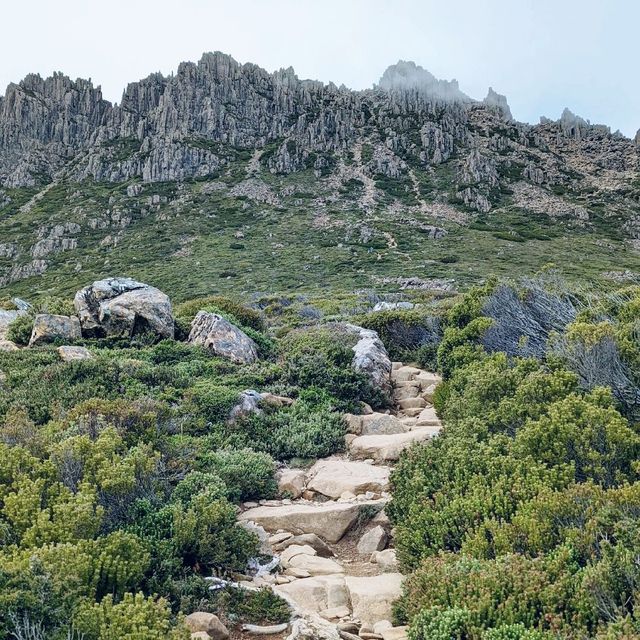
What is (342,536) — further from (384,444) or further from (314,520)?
(384,444)

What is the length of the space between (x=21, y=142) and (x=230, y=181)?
42.9 meters

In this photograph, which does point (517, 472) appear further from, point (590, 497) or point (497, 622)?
point (497, 622)

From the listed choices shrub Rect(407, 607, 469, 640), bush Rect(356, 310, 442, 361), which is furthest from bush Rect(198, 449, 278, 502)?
bush Rect(356, 310, 442, 361)

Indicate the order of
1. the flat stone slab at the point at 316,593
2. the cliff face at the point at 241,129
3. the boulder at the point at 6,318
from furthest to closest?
1. the cliff face at the point at 241,129
2. the boulder at the point at 6,318
3. the flat stone slab at the point at 316,593

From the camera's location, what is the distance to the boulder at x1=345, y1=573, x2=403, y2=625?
4.78 m

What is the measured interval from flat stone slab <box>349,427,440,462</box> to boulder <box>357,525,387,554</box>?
2.26m

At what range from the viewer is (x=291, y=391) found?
37.0 feet

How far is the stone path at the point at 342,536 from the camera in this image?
478 centimetres

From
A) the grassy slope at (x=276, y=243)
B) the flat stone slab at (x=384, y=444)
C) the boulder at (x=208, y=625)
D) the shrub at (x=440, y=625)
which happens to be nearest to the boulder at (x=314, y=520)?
the flat stone slab at (x=384, y=444)

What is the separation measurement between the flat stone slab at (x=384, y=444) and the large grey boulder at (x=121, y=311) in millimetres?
7714

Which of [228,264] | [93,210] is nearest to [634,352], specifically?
[228,264]

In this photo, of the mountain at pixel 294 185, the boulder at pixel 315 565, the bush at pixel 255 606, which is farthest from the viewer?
the mountain at pixel 294 185

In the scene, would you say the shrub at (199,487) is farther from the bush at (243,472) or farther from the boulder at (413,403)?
the boulder at (413,403)

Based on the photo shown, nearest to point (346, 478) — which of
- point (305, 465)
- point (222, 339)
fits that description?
point (305, 465)
